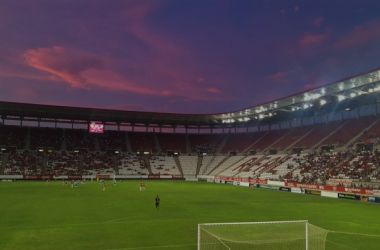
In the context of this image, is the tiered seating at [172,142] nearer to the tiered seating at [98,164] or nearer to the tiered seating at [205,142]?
the tiered seating at [205,142]

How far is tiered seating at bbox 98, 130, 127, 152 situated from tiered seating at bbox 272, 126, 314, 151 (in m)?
44.7

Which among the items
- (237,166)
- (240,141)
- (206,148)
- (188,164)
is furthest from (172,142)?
(237,166)

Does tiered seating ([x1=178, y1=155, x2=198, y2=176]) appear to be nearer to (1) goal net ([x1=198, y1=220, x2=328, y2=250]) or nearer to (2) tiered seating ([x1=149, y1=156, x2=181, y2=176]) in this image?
(2) tiered seating ([x1=149, y1=156, x2=181, y2=176])

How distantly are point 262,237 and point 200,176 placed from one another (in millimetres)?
64130

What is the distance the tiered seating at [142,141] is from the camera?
92131mm

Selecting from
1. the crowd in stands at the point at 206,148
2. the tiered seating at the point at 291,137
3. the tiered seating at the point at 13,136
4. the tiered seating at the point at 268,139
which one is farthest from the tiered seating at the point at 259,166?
the tiered seating at the point at 13,136

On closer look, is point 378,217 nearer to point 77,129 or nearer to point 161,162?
point 161,162

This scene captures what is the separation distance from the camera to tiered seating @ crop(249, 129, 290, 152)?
80.6m

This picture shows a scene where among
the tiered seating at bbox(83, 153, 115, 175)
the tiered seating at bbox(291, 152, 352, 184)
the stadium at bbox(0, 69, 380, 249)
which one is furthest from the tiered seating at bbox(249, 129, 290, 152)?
the tiered seating at bbox(83, 153, 115, 175)

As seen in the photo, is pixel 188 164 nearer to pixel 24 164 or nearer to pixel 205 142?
pixel 205 142

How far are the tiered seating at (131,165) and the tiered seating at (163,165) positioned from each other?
2.78 meters

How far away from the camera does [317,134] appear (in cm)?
6838

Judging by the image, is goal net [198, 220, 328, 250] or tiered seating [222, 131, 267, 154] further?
tiered seating [222, 131, 267, 154]

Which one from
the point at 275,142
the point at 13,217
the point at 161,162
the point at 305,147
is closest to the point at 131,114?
the point at 161,162
